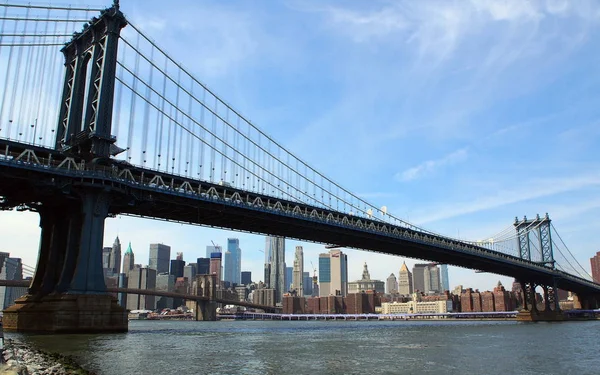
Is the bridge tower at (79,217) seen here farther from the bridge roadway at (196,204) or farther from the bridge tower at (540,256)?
the bridge tower at (540,256)

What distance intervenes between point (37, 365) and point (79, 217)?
28.4 m

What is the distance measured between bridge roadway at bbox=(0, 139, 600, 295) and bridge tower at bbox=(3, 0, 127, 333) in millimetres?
1105

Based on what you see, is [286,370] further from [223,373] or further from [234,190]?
[234,190]

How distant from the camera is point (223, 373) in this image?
73.3 ft

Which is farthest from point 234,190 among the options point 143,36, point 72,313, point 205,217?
point 72,313

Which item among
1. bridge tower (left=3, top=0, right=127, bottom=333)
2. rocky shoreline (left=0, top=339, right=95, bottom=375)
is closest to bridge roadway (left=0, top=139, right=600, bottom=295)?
bridge tower (left=3, top=0, right=127, bottom=333)

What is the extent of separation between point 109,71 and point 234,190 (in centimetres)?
1931

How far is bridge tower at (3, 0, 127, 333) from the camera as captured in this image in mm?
41938

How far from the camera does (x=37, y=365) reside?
20203mm

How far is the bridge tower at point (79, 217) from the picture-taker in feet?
138

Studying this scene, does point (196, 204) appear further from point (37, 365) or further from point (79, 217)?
point (37, 365)

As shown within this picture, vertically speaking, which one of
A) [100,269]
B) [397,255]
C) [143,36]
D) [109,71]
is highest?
[143,36]

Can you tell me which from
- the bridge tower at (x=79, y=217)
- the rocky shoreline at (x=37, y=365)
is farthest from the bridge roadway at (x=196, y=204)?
the rocky shoreline at (x=37, y=365)

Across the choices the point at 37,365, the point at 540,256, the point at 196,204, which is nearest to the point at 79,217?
the point at 196,204
